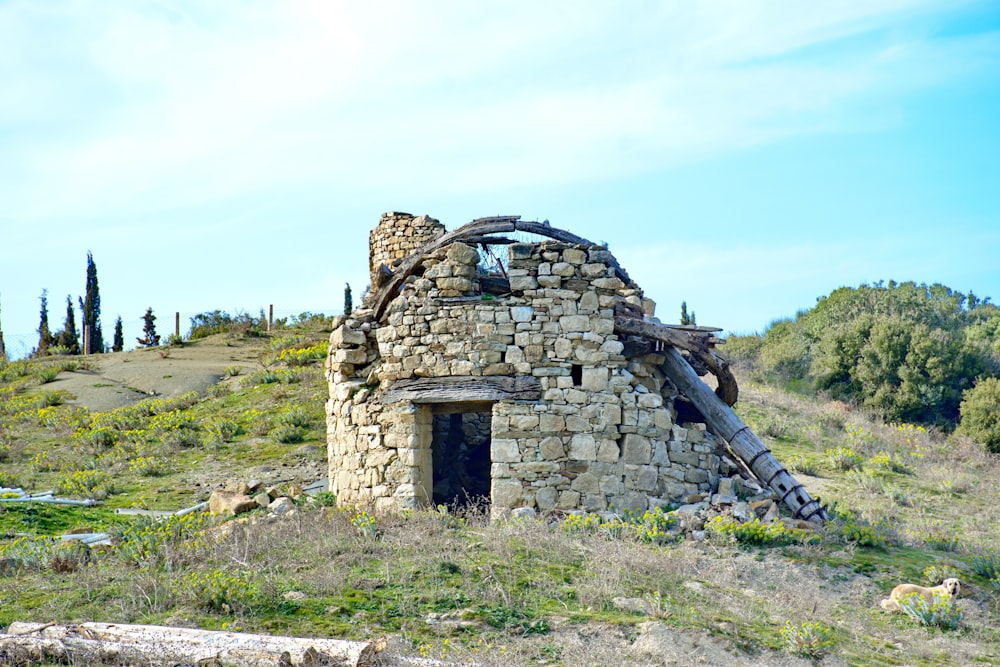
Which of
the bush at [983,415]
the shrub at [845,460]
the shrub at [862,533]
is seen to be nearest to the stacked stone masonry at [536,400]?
the shrub at [862,533]

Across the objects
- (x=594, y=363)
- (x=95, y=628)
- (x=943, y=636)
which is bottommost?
(x=943, y=636)

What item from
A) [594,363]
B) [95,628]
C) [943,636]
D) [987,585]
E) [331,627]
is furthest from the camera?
[594,363]

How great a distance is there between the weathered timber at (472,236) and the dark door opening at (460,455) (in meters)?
2.66

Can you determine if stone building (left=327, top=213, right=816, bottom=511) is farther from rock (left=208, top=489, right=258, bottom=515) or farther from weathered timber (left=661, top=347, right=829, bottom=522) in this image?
rock (left=208, top=489, right=258, bottom=515)

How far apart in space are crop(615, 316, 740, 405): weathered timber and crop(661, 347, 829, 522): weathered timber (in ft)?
0.88

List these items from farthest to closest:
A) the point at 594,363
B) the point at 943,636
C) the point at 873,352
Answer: the point at 873,352 < the point at 594,363 < the point at 943,636

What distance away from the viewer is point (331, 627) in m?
6.52

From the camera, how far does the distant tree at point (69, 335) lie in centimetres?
3191

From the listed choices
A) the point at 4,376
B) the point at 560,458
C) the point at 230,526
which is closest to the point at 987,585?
the point at 560,458

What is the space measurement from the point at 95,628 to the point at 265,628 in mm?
1161

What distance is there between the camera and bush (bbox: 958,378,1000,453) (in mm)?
19516

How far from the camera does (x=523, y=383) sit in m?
10.3

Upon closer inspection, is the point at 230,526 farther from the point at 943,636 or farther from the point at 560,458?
the point at 943,636

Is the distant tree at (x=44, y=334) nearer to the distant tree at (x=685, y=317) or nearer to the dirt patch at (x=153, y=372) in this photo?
the dirt patch at (x=153, y=372)
